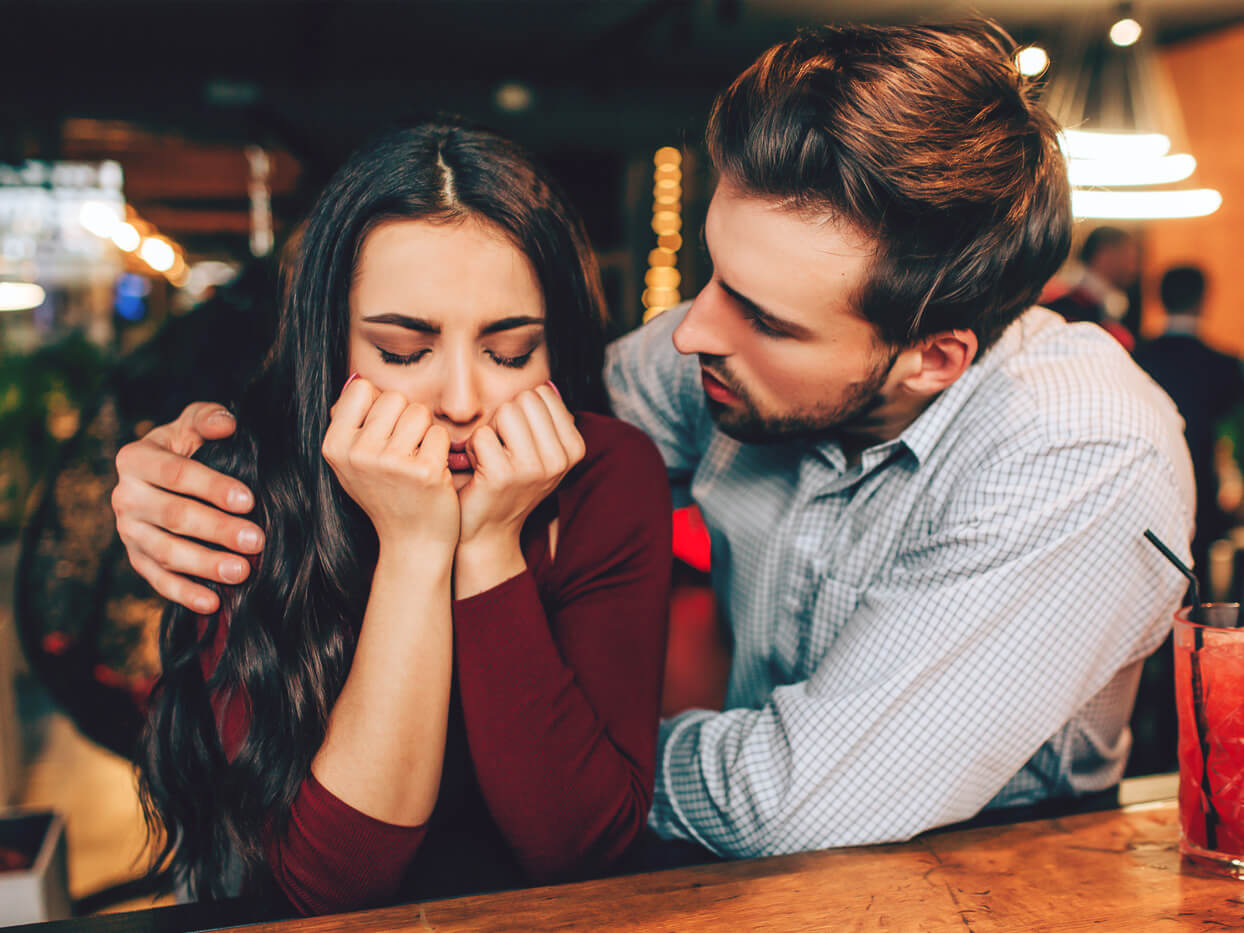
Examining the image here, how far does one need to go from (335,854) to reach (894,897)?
0.56 meters

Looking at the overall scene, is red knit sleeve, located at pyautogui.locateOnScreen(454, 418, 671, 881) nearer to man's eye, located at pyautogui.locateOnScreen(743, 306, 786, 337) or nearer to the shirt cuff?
the shirt cuff

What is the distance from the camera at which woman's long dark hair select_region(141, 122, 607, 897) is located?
1.06m

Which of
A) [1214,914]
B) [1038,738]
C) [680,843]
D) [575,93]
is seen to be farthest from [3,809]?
[575,93]

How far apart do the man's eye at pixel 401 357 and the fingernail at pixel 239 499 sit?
24 cm

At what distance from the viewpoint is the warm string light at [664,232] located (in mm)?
8695

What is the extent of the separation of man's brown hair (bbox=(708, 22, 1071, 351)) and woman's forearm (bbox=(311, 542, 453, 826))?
0.71 meters

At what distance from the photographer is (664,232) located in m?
9.23

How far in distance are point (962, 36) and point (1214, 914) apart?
3.80 ft

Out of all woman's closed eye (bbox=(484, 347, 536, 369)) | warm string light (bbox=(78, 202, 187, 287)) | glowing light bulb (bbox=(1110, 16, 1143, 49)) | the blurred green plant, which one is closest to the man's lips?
woman's closed eye (bbox=(484, 347, 536, 369))

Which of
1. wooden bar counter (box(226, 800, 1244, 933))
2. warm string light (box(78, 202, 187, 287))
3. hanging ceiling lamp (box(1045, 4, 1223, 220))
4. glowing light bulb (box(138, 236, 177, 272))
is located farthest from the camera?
glowing light bulb (box(138, 236, 177, 272))

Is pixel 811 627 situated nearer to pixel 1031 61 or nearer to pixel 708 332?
pixel 708 332

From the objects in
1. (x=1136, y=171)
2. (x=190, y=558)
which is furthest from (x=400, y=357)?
(x=1136, y=171)

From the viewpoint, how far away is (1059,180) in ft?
4.39

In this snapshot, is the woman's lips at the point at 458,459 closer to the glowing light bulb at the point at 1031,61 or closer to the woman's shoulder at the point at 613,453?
the woman's shoulder at the point at 613,453
